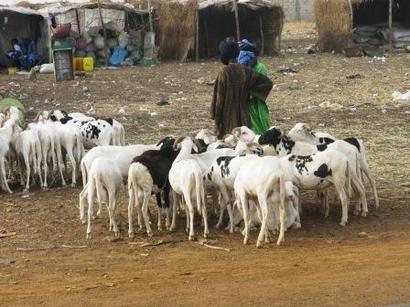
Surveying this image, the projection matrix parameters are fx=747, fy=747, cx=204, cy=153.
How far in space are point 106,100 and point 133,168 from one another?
11.9 m

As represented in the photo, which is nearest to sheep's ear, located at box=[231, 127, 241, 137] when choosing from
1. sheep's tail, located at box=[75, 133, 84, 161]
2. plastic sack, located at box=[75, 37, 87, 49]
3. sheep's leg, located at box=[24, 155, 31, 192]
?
sheep's tail, located at box=[75, 133, 84, 161]

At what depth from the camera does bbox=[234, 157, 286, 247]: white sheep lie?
7.82 m

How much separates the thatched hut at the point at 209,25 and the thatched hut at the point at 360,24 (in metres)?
1.84

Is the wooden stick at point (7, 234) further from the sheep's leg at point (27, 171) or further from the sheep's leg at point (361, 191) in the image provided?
the sheep's leg at point (361, 191)

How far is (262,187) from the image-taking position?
7.84 meters

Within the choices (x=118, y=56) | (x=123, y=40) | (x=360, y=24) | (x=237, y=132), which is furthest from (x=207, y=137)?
(x=360, y=24)

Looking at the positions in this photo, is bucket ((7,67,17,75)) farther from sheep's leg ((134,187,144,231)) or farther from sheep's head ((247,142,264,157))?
sheep's head ((247,142,264,157))

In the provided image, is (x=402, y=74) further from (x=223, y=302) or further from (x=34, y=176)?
(x=223, y=302)

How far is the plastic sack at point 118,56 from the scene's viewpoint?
29.4 metres

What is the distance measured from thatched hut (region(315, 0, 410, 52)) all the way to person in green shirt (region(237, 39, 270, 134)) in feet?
66.1

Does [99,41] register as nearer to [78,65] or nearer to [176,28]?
[78,65]

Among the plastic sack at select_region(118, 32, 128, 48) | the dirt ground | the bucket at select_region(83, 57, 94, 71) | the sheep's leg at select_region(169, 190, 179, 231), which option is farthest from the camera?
the plastic sack at select_region(118, 32, 128, 48)

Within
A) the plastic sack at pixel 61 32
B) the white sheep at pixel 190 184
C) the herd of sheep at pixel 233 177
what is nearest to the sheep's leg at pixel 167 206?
the herd of sheep at pixel 233 177

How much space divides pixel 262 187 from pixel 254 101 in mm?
2902
